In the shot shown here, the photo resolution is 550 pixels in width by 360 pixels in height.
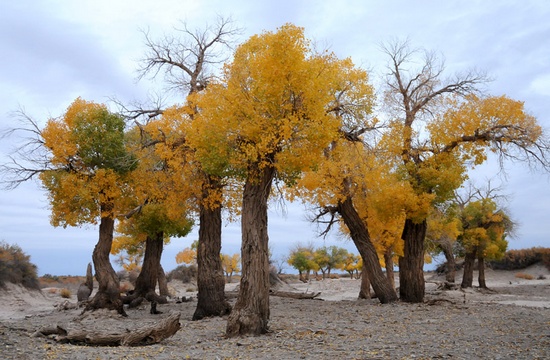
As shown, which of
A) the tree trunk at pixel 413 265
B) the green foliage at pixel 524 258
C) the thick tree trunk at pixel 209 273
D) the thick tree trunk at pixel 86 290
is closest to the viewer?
the thick tree trunk at pixel 209 273

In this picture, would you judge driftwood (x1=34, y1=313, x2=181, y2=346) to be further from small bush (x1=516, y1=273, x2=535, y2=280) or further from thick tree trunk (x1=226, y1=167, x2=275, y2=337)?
small bush (x1=516, y1=273, x2=535, y2=280)

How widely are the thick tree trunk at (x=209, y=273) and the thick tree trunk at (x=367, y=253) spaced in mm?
5292

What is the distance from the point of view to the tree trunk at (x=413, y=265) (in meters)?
18.9

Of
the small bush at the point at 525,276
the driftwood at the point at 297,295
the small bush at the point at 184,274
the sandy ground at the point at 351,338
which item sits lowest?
the sandy ground at the point at 351,338

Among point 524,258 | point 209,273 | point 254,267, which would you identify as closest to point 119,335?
point 254,267

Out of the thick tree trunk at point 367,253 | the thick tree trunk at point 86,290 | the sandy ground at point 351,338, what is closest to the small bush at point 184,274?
the thick tree trunk at point 86,290

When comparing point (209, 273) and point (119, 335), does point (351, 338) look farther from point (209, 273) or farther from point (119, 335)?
point (209, 273)

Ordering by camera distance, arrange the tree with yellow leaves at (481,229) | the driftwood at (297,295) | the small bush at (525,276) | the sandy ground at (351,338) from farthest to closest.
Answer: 1. the small bush at (525,276)
2. the tree with yellow leaves at (481,229)
3. the driftwood at (297,295)
4. the sandy ground at (351,338)

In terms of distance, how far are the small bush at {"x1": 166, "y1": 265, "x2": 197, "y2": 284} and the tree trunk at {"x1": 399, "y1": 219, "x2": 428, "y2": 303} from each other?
2767 centimetres

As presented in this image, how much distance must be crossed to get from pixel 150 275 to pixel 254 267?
13779 millimetres

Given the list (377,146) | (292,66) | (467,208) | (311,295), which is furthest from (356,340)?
(467,208)

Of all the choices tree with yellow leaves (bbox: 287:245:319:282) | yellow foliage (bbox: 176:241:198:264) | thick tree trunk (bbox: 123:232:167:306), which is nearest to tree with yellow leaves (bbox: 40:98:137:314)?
thick tree trunk (bbox: 123:232:167:306)

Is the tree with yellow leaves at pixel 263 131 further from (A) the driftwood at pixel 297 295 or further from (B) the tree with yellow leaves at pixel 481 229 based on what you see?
(B) the tree with yellow leaves at pixel 481 229

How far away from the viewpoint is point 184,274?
4344 cm
